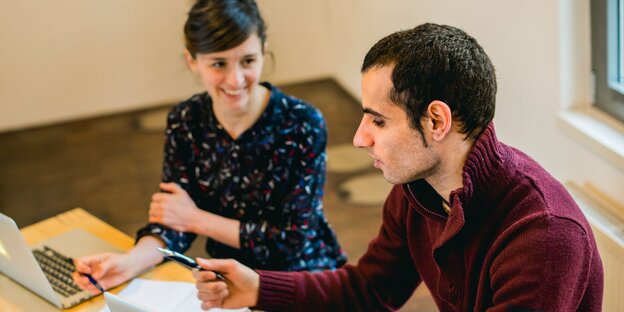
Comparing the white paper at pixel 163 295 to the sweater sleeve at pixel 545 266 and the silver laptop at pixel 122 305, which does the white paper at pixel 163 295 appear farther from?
the sweater sleeve at pixel 545 266

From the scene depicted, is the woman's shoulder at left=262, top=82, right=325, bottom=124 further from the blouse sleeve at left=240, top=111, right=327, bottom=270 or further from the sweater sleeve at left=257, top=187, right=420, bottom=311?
the sweater sleeve at left=257, top=187, right=420, bottom=311

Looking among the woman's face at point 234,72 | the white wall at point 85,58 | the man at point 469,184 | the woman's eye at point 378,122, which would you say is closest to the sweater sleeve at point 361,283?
the man at point 469,184

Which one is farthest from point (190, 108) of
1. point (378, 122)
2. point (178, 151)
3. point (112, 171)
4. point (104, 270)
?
point (112, 171)

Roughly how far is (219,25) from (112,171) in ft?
7.32

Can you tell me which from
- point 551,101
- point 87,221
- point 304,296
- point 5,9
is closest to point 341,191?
point 551,101

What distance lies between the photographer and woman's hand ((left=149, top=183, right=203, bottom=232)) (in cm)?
209

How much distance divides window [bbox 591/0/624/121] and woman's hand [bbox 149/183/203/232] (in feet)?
3.99

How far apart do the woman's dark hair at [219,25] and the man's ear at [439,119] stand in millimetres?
811

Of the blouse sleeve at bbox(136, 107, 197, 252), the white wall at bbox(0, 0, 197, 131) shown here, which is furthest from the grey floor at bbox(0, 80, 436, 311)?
the blouse sleeve at bbox(136, 107, 197, 252)

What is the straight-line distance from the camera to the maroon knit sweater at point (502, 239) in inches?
53.0

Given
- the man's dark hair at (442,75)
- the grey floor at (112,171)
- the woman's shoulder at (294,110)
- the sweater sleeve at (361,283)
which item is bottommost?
the grey floor at (112,171)

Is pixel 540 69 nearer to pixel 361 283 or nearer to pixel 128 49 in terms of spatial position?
pixel 361 283

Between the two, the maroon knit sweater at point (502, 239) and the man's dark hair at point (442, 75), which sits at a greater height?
the man's dark hair at point (442, 75)

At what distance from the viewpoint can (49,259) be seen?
200 centimetres
